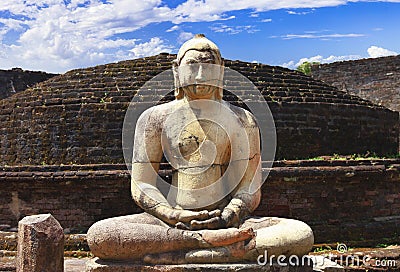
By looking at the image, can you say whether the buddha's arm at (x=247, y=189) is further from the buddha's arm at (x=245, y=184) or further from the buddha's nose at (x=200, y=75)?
the buddha's nose at (x=200, y=75)

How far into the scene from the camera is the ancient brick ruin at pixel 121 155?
798cm

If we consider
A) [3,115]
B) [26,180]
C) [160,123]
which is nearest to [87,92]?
[3,115]

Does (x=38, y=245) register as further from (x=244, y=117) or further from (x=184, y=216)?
(x=244, y=117)

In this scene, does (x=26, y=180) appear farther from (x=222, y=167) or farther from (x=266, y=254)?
(x=266, y=254)

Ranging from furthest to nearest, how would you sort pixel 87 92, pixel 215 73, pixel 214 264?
pixel 87 92 → pixel 215 73 → pixel 214 264

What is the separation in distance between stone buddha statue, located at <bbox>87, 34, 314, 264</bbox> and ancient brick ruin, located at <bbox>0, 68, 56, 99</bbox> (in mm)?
14633

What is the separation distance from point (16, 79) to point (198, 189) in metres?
15.4

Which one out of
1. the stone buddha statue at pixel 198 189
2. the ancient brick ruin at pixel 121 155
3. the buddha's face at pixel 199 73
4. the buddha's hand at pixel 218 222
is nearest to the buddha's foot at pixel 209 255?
the stone buddha statue at pixel 198 189

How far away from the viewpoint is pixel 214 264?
379 centimetres

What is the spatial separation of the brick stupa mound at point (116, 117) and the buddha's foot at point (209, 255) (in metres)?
6.18

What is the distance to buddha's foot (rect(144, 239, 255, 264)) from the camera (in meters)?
3.81

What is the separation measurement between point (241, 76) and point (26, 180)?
4973 millimetres

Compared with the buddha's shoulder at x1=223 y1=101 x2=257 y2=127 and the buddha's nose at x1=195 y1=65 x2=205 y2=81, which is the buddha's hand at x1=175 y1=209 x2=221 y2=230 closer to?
the buddha's shoulder at x1=223 y1=101 x2=257 y2=127

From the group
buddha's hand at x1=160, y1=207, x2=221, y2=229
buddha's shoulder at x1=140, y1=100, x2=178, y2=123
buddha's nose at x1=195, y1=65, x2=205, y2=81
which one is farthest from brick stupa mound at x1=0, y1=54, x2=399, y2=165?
buddha's hand at x1=160, y1=207, x2=221, y2=229
